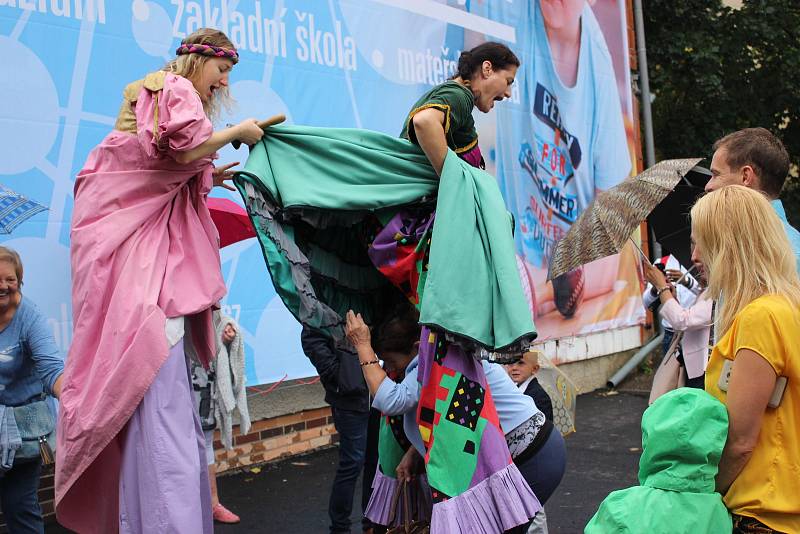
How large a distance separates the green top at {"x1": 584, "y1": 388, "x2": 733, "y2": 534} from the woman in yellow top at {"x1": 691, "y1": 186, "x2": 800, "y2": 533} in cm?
6

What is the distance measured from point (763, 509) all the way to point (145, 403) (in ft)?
6.41

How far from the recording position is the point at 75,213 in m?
3.23

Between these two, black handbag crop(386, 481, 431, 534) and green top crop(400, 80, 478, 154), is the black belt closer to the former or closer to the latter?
black handbag crop(386, 481, 431, 534)

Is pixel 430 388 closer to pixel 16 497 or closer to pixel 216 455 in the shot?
pixel 16 497

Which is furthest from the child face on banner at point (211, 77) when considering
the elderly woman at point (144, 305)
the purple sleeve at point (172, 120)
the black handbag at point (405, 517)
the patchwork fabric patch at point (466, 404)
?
the black handbag at point (405, 517)

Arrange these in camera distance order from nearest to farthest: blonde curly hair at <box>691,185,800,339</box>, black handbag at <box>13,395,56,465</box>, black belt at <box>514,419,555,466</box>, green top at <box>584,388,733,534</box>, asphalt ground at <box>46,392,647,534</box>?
green top at <box>584,388,733,534</box> → blonde curly hair at <box>691,185,800,339</box> → black belt at <box>514,419,555,466</box> → black handbag at <box>13,395,56,465</box> → asphalt ground at <box>46,392,647,534</box>

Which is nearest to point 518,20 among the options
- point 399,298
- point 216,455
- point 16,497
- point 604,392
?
point 604,392

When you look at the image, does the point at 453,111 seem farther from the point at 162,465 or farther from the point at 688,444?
the point at 162,465

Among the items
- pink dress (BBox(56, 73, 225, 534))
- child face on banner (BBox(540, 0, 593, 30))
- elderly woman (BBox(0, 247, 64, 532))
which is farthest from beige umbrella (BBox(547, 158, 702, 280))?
child face on banner (BBox(540, 0, 593, 30))

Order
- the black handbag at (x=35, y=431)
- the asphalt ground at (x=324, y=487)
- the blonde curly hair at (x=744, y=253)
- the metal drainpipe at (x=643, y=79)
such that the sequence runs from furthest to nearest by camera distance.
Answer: the metal drainpipe at (x=643, y=79) → the asphalt ground at (x=324, y=487) → the black handbag at (x=35, y=431) → the blonde curly hair at (x=744, y=253)

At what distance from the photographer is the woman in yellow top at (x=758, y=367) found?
2.44m

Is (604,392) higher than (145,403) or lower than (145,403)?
lower

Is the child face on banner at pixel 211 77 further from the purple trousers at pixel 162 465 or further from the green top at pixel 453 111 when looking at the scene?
the purple trousers at pixel 162 465

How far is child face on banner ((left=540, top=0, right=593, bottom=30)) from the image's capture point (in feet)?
32.3
